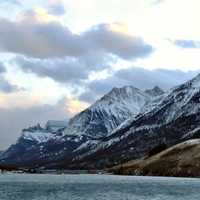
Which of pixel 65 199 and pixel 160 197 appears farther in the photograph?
pixel 160 197

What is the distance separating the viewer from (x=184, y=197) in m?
155

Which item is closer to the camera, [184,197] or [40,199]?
[40,199]

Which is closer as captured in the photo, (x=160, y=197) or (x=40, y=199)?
(x=40, y=199)

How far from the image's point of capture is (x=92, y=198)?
151375 mm

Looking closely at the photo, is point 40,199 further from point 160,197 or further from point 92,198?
point 160,197

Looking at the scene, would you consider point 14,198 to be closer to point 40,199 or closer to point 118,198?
point 40,199

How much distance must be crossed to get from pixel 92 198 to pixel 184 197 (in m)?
25.1

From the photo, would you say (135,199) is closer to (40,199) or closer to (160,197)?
(160,197)

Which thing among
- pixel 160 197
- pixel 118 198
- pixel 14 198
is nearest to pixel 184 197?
pixel 160 197

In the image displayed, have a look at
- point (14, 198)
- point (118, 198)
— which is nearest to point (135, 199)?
→ point (118, 198)

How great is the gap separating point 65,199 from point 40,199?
6339 mm

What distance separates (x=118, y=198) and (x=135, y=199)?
204 inches

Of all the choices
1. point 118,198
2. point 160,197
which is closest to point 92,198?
point 118,198

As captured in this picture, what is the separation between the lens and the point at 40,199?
145875 millimetres
